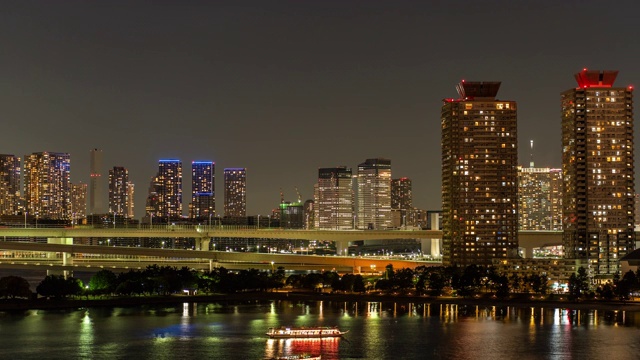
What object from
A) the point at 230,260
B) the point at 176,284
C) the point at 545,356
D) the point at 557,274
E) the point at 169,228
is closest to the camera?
the point at 545,356

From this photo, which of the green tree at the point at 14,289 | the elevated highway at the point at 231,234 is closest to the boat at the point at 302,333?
the green tree at the point at 14,289

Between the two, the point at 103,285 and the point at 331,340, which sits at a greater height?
the point at 103,285

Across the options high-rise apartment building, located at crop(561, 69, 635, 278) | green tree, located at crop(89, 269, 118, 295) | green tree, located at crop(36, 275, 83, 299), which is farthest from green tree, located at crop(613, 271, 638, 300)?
green tree, located at crop(36, 275, 83, 299)

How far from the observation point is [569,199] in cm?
14025

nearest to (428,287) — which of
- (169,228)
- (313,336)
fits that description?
(313,336)

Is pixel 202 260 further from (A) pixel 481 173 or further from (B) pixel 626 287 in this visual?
(B) pixel 626 287

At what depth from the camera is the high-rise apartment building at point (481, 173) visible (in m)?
150

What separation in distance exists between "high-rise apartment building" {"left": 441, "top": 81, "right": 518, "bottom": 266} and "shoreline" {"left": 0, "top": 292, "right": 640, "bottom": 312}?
2937 cm

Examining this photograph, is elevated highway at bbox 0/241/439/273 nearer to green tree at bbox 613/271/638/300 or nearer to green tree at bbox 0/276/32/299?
green tree at bbox 0/276/32/299

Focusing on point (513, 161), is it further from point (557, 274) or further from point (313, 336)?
point (313, 336)

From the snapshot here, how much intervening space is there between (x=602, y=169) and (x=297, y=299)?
150 ft

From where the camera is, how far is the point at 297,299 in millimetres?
124250

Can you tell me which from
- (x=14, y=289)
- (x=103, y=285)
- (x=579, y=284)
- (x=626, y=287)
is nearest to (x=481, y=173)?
(x=579, y=284)

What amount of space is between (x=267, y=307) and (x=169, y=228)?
65641mm
